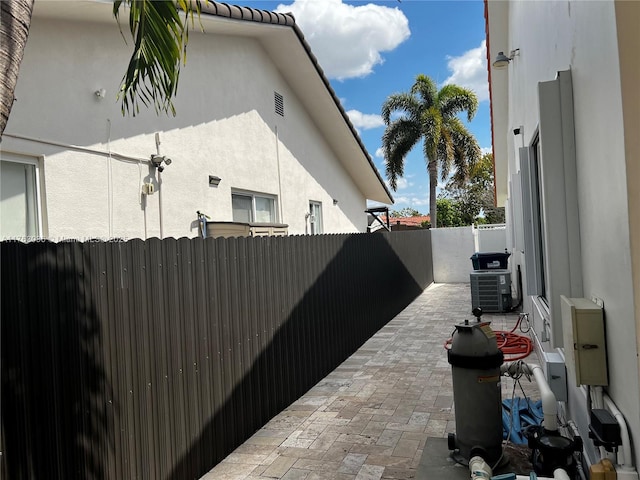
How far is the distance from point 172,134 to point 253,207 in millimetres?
2720

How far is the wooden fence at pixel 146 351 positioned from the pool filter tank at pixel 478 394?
206 cm

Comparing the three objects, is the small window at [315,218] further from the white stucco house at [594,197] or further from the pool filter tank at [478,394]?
the pool filter tank at [478,394]

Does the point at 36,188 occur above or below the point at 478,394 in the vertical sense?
above

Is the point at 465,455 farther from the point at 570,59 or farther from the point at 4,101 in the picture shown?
the point at 4,101

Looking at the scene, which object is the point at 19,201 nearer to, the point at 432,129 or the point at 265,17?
the point at 265,17

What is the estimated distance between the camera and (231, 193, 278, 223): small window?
921cm

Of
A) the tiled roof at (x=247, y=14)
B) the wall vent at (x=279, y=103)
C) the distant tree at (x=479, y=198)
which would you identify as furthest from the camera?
the distant tree at (x=479, y=198)

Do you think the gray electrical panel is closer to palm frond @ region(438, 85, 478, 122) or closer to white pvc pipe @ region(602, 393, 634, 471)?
white pvc pipe @ region(602, 393, 634, 471)

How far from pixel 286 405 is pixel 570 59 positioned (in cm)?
432

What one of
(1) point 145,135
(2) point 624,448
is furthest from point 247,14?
(2) point 624,448

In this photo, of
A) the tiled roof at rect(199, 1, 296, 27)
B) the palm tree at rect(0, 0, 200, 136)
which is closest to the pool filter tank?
the palm tree at rect(0, 0, 200, 136)

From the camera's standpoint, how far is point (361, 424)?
4730mm

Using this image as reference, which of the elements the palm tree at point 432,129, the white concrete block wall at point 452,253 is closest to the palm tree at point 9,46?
the white concrete block wall at point 452,253

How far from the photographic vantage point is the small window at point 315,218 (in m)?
12.6
